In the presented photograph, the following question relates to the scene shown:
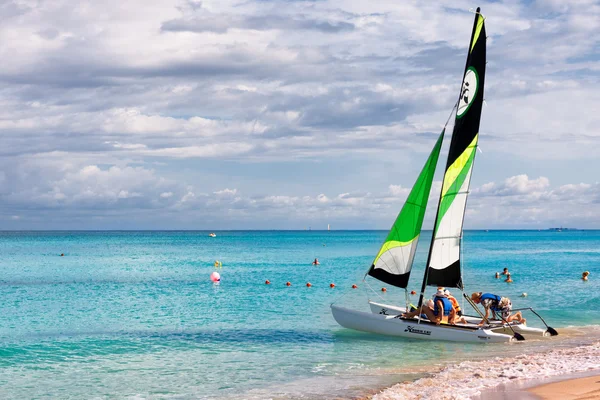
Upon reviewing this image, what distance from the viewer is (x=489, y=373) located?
18.3m

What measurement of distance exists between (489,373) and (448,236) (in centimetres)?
765

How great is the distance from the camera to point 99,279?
56125mm

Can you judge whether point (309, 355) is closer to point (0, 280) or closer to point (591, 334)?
point (591, 334)

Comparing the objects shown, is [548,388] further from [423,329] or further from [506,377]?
[423,329]

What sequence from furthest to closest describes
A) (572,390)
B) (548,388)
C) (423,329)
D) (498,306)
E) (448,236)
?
(498,306) < (448,236) < (423,329) < (548,388) < (572,390)

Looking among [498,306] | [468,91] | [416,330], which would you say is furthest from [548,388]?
[468,91]

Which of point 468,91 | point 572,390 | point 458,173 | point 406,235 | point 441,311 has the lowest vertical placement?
point 572,390

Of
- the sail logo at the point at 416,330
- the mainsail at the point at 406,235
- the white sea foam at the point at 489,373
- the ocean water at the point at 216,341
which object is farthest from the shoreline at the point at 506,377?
the mainsail at the point at 406,235

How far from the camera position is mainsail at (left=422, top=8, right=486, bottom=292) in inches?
948

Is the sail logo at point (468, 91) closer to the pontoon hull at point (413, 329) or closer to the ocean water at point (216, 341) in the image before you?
the pontoon hull at point (413, 329)

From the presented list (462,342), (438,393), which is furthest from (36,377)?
(462,342)

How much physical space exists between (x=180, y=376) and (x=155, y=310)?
16413 mm

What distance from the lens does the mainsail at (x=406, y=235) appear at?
25.3 m

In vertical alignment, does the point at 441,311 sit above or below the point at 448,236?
below
